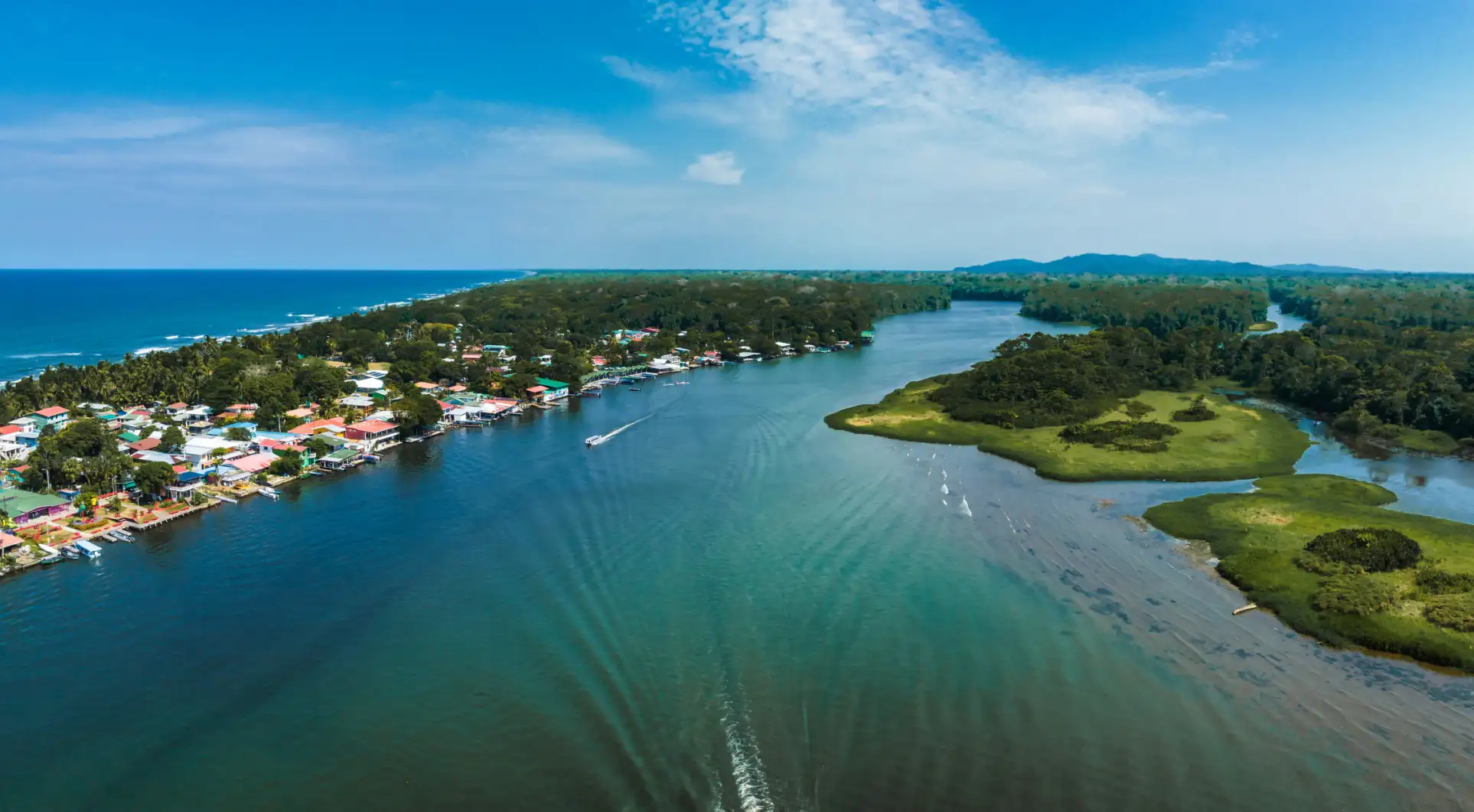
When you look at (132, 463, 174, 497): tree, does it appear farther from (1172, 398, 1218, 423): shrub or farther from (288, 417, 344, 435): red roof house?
(1172, 398, 1218, 423): shrub

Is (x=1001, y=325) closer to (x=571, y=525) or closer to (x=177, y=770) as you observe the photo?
(x=571, y=525)

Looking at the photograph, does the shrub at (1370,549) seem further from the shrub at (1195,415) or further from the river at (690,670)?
the shrub at (1195,415)

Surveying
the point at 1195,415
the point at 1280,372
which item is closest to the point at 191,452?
the point at 1195,415

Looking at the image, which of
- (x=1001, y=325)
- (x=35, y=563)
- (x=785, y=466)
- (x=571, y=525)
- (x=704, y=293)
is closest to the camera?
(x=35, y=563)

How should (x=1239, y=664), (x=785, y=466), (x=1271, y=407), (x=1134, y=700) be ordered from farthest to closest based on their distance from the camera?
(x=1271, y=407)
(x=785, y=466)
(x=1239, y=664)
(x=1134, y=700)

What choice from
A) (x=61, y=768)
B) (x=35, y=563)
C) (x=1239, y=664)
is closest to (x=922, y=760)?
(x=1239, y=664)

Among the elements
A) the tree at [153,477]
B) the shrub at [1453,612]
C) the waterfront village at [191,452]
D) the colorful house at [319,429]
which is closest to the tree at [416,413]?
the waterfront village at [191,452]
